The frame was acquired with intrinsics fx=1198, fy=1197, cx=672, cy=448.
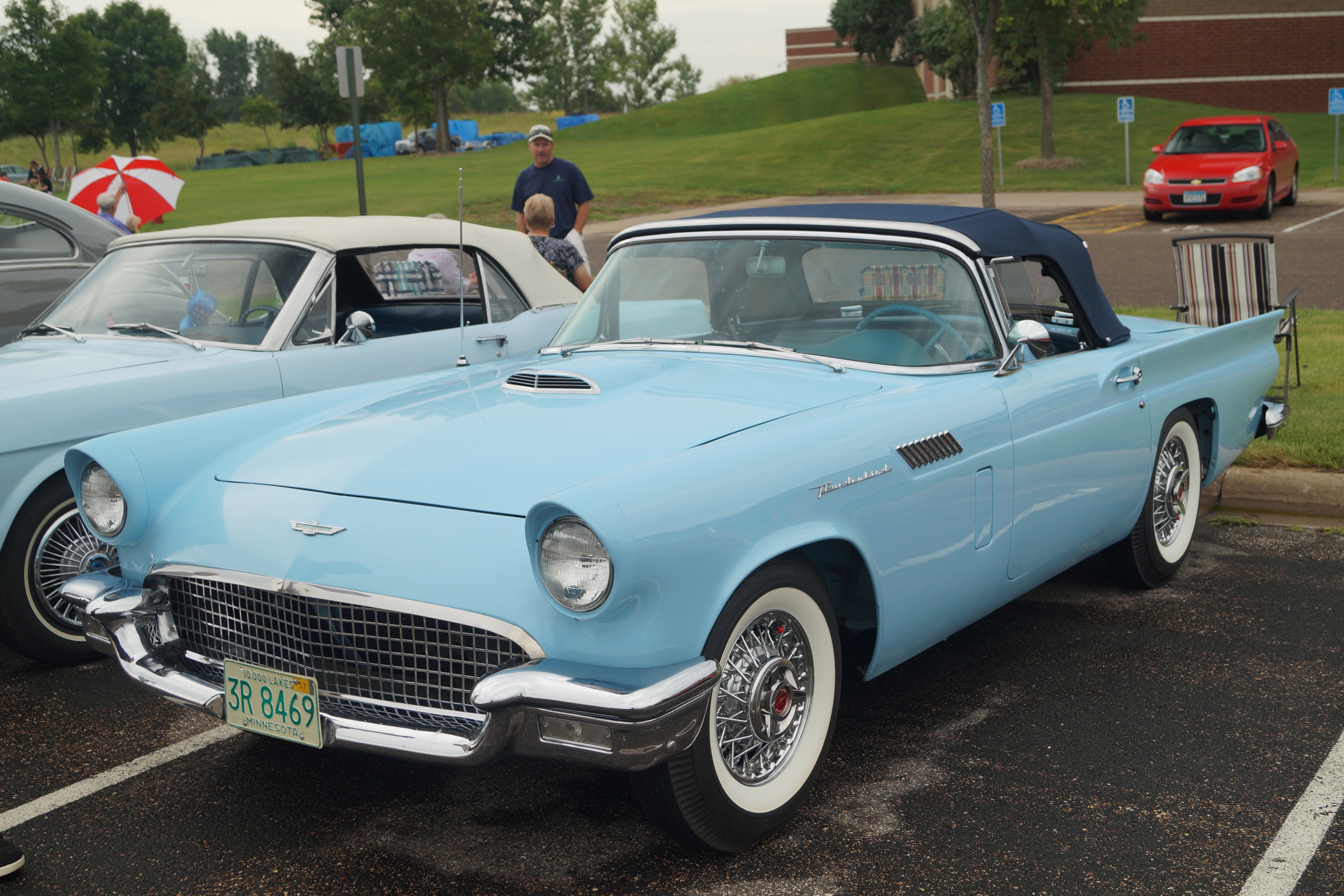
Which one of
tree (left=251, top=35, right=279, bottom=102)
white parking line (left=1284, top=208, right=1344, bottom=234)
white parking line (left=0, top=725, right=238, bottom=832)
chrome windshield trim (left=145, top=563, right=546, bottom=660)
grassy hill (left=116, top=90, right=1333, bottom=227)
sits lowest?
white parking line (left=0, top=725, right=238, bottom=832)

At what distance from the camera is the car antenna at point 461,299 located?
4.67 m

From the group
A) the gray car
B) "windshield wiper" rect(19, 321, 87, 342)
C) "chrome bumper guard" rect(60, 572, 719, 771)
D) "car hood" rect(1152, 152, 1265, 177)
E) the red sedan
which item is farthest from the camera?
"car hood" rect(1152, 152, 1265, 177)

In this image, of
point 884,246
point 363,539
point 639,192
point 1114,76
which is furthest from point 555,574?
point 1114,76

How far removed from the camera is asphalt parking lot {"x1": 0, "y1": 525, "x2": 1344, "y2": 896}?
9.12ft

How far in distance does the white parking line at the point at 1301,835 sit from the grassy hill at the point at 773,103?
53649 mm

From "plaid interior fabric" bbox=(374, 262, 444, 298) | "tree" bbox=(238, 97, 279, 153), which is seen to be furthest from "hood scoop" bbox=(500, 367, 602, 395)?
"tree" bbox=(238, 97, 279, 153)

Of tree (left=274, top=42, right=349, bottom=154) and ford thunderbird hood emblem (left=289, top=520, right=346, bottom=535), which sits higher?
tree (left=274, top=42, right=349, bottom=154)

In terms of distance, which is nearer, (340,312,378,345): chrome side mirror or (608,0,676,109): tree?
(340,312,378,345): chrome side mirror

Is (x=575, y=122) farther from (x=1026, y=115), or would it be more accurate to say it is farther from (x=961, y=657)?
(x=961, y=657)

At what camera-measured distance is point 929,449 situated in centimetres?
328

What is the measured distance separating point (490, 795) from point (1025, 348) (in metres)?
2.21

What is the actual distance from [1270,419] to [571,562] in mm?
4050

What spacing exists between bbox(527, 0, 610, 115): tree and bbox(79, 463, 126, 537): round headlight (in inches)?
3338

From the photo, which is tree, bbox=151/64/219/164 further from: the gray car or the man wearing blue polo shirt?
the gray car
